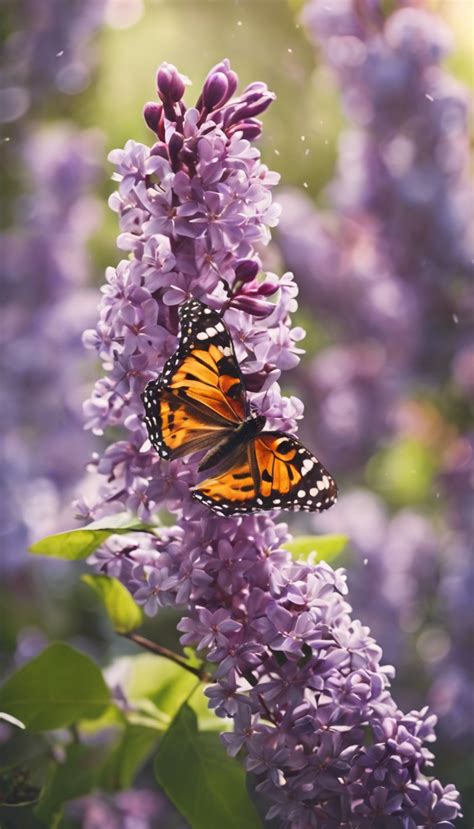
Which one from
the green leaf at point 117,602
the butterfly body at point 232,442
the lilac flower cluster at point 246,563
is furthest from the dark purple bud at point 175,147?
the green leaf at point 117,602

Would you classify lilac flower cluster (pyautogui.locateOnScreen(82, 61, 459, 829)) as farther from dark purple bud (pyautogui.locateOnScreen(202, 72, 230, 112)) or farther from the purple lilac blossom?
the purple lilac blossom

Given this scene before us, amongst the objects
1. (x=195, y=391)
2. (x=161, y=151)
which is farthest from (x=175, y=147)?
(x=195, y=391)

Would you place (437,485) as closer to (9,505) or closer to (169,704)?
(9,505)

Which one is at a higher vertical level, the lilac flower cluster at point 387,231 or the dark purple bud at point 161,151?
the dark purple bud at point 161,151

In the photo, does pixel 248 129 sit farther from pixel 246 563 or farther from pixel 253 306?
pixel 246 563

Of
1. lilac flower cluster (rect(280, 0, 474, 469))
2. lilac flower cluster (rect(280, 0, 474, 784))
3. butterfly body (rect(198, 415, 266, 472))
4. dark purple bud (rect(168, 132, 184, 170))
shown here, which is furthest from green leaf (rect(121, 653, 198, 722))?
lilac flower cluster (rect(280, 0, 474, 469))

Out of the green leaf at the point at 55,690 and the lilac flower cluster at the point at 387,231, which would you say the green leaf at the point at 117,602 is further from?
the lilac flower cluster at the point at 387,231

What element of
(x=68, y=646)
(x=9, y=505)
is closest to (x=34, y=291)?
(x=9, y=505)
